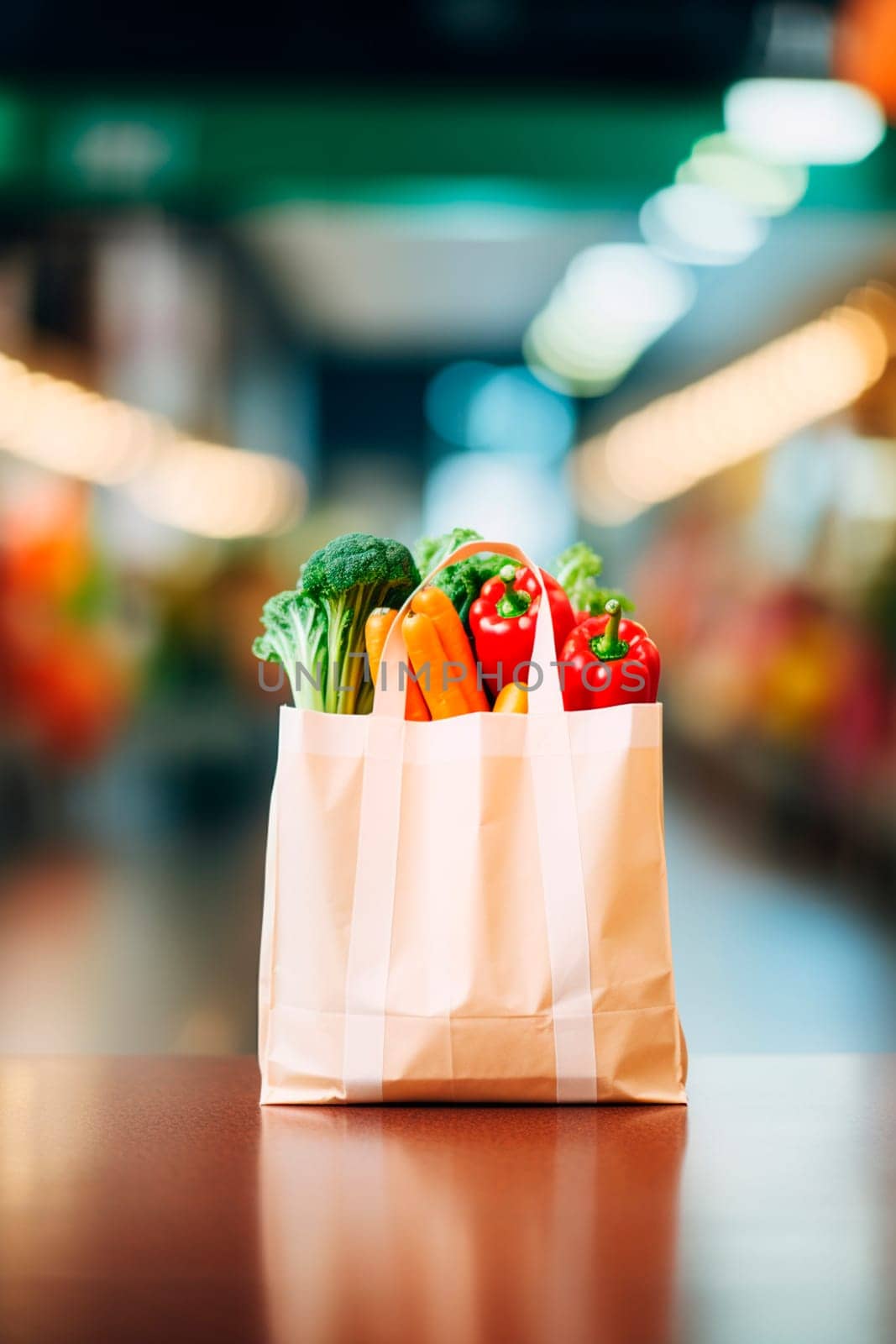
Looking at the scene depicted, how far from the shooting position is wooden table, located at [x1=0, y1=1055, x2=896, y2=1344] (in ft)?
2.01

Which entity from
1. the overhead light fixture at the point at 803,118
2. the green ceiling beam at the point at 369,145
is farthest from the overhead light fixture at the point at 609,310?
the overhead light fixture at the point at 803,118

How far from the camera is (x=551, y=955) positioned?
0.85 meters

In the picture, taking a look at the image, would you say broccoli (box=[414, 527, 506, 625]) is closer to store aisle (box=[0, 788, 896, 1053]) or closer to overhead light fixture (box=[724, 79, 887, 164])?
store aisle (box=[0, 788, 896, 1053])

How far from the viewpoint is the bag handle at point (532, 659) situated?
0.85m

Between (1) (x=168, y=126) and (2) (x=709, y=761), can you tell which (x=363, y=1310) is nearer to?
(2) (x=709, y=761)

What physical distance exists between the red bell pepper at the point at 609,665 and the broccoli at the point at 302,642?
15 centimetres

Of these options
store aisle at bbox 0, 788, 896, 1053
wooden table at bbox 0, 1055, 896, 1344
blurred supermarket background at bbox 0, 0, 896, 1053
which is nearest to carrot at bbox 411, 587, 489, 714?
wooden table at bbox 0, 1055, 896, 1344

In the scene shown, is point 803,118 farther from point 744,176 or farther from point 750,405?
point 750,405

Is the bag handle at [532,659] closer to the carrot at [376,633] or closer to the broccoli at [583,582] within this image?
the carrot at [376,633]

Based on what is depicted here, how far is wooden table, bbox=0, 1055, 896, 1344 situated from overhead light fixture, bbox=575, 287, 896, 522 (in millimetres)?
3319

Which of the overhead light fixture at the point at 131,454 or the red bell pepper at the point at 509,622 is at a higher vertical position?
the overhead light fixture at the point at 131,454

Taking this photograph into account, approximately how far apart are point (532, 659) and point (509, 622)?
A: 6 cm

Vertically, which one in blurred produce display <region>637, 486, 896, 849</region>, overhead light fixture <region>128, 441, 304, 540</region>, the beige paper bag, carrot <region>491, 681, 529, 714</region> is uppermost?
overhead light fixture <region>128, 441, 304, 540</region>

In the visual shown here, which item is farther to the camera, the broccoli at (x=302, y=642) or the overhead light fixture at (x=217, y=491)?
the overhead light fixture at (x=217, y=491)
